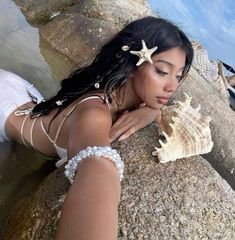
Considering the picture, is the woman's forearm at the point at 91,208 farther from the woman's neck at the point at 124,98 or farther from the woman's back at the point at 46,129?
the woman's neck at the point at 124,98

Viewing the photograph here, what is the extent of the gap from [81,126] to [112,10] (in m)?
5.26

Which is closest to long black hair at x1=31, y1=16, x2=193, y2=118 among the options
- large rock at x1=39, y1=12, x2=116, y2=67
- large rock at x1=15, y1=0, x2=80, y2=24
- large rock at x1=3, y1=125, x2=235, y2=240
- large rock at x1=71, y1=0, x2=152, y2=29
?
large rock at x1=3, y1=125, x2=235, y2=240

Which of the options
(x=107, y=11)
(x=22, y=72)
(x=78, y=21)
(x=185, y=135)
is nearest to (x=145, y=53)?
(x=185, y=135)

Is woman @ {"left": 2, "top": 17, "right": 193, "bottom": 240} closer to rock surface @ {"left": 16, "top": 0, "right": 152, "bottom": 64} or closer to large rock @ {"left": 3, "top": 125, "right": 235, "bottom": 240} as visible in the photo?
large rock @ {"left": 3, "top": 125, "right": 235, "bottom": 240}

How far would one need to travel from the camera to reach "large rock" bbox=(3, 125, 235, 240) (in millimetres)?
2443

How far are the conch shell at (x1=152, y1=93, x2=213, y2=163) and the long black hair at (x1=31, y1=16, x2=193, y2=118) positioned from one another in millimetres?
358

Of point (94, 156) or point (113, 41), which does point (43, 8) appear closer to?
point (113, 41)

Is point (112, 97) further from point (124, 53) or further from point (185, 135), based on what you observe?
point (185, 135)

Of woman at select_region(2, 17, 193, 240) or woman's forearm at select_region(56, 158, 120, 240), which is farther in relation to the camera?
woman at select_region(2, 17, 193, 240)

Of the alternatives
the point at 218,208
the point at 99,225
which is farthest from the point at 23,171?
the point at 99,225

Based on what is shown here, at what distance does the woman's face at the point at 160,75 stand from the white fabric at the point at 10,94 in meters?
1.09

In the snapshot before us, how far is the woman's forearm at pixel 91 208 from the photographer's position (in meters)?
1.52

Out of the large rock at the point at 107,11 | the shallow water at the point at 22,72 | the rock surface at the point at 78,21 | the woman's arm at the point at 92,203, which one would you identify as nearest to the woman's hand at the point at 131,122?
the shallow water at the point at 22,72

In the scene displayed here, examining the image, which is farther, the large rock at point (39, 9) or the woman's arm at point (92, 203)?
the large rock at point (39, 9)
